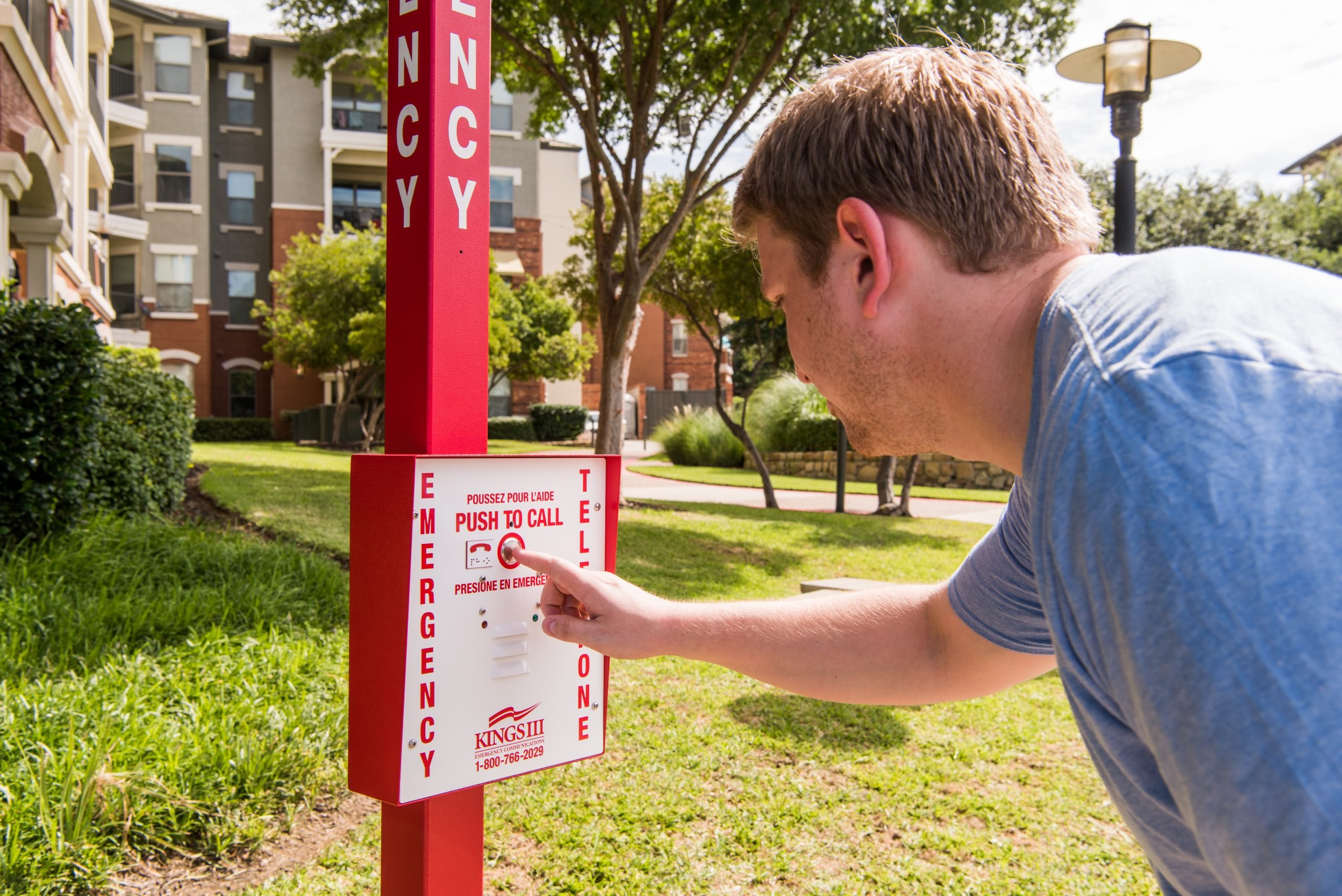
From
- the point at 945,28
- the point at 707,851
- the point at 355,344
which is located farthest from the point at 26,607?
the point at 355,344

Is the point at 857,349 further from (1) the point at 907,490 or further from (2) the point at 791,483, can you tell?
(2) the point at 791,483

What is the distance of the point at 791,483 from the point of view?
59.3 ft

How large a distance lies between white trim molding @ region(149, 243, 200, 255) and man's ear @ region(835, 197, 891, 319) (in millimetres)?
32281

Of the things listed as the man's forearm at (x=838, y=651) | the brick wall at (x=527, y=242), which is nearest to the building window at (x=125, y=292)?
the brick wall at (x=527, y=242)

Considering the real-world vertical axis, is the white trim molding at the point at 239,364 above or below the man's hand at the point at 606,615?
above

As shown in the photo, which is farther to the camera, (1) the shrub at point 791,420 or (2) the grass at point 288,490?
(1) the shrub at point 791,420

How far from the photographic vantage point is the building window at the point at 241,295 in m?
30.0

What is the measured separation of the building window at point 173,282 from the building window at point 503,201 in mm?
9524

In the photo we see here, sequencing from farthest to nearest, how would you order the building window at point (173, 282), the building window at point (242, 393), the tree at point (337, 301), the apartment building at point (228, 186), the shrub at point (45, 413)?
the building window at point (242, 393) < the building window at point (173, 282) < the apartment building at point (228, 186) < the tree at point (337, 301) < the shrub at point (45, 413)

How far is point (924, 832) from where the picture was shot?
10.6 ft

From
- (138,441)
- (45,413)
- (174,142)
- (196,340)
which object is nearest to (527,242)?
(196,340)

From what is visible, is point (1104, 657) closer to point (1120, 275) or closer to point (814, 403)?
point (1120, 275)

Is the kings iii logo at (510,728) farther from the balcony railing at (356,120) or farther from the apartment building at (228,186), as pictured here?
the balcony railing at (356,120)

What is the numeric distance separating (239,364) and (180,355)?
1.69 m
